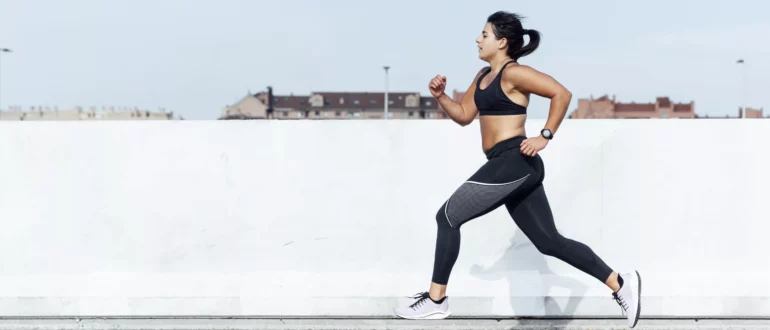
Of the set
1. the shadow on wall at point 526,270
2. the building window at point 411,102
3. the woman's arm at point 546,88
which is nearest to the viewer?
the woman's arm at point 546,88

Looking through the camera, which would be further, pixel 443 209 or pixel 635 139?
pixel 635 139

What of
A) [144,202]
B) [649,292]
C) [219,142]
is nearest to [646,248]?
[649,292]

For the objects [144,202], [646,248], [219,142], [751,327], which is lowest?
[751,327]

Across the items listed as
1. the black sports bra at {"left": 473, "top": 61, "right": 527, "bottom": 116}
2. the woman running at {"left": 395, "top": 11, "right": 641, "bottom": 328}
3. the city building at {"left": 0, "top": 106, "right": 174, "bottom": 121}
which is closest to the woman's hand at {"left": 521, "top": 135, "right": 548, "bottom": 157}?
the woman running at {"left": 395, "top": 11, "right": 641, "bottom": 328}

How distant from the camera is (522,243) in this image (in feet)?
15.7

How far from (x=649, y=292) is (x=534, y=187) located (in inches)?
53.0

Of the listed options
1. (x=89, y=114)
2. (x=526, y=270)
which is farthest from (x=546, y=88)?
(x=89, y=114)

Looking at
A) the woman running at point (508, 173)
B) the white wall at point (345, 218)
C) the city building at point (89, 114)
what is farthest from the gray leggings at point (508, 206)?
the city building at point (89, 114)

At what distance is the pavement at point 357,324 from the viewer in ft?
14.7

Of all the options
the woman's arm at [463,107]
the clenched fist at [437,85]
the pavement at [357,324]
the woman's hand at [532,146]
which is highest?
the clenched fist at [437,85]

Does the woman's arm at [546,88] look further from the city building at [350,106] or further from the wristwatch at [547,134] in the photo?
the city building at [350,106]

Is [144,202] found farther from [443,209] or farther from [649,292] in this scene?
[649,292]

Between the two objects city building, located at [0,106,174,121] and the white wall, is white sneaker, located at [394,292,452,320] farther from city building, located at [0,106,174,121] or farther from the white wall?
city building, located at [0,106,174,121]

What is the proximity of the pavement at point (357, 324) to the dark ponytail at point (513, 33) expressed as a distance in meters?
1.59
